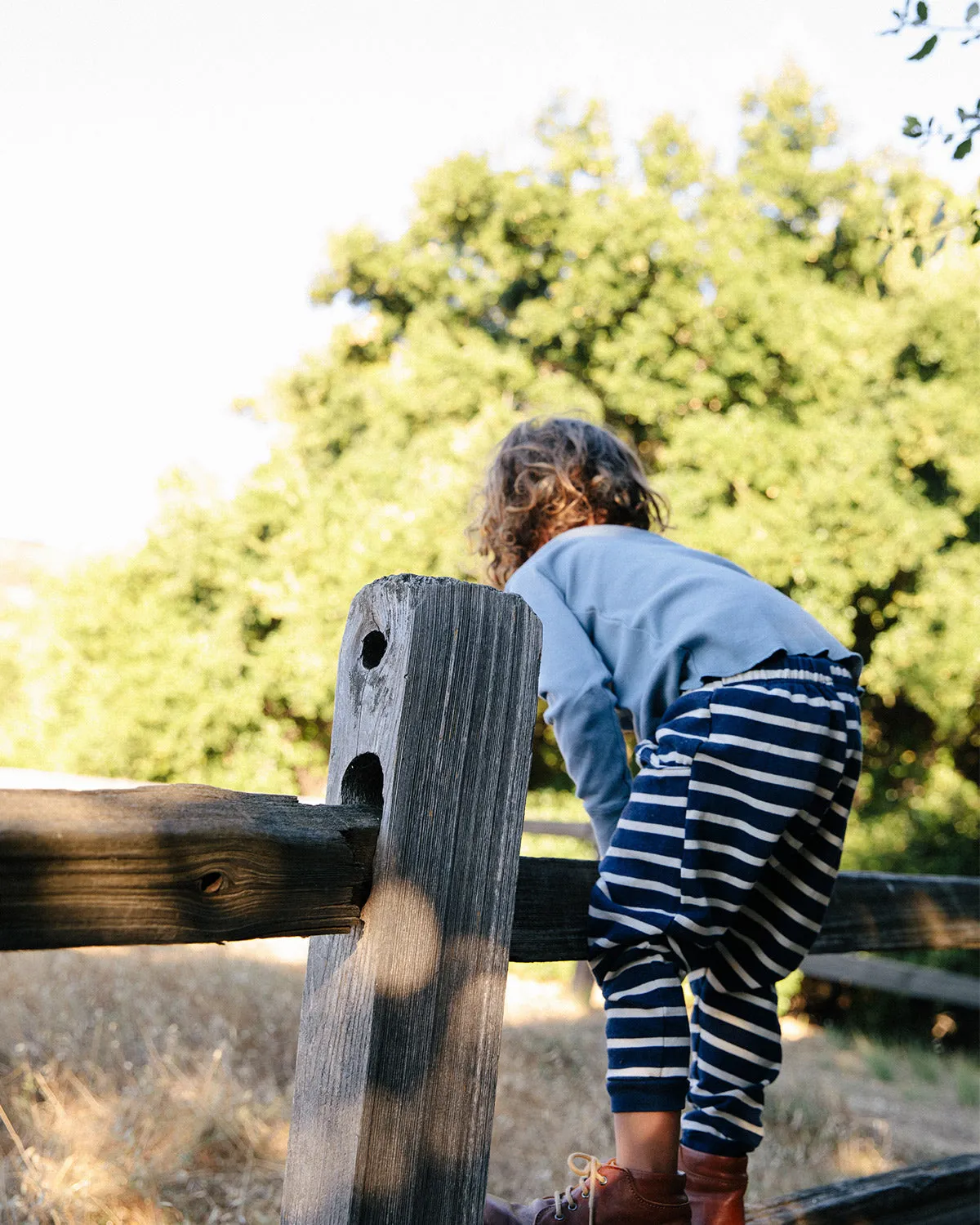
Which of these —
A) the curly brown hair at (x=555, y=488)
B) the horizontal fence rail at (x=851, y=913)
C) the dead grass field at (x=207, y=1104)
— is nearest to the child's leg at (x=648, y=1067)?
the horizontal fence rail at (x=851, y=913)

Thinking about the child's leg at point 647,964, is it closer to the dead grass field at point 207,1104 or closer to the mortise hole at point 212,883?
the mortise hole at point 212,883

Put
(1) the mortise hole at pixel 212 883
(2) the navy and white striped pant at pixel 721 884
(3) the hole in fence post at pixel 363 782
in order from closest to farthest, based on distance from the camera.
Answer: (1) the mortise hole at pixel 212 883
(3) the hole in fence post at pixel 363 782
(2) the navy and white striped pant at pixel 721 884

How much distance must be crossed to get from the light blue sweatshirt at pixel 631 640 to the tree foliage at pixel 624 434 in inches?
295

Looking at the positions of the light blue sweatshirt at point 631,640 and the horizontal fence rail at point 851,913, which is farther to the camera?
the light blue sweatshirt at point 631,640

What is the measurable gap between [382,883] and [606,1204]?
2.00 feet

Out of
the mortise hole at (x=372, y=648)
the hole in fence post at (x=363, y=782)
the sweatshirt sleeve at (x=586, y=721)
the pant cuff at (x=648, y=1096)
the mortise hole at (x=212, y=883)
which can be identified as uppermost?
the sweatshirt sleeve at (x=586, y=721)

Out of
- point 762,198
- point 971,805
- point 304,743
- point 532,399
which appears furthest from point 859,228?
point 304,743

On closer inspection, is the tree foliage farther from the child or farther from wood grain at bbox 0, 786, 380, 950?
wood grain at bbox 0, 786, 380, 950

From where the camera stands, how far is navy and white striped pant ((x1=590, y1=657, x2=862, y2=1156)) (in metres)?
1.53

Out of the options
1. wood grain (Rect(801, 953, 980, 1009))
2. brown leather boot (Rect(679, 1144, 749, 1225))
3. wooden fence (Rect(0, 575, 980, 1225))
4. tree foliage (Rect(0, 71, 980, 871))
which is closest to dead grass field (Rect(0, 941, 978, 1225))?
wood grain (Rect(801, 953, 980, 1009))

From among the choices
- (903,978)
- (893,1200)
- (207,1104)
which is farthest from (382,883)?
(903,978)

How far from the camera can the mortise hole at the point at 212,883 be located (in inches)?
41.4

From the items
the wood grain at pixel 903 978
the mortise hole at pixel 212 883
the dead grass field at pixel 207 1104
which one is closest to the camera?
the mortise hole at pixel 212 883

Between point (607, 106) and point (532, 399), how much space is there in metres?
3.68
